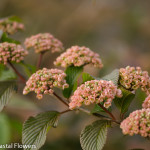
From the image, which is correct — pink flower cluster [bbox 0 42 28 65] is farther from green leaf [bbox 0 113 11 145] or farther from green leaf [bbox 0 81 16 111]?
green leaf [bbox 0 113 11 145]

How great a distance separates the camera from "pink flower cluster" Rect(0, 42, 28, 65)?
148 cm

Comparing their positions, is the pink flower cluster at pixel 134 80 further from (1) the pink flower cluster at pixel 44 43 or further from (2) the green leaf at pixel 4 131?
(2) the green leaf at pixel 4 131

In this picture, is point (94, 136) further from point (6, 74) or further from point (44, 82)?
point (6, 74)

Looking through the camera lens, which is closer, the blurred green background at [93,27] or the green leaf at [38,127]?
the green leaf at [38,127]

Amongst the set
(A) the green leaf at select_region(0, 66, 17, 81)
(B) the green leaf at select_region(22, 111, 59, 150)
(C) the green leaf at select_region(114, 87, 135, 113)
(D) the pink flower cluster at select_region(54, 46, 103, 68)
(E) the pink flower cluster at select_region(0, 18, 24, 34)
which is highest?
(E) the pink flower cluster at select_region(0, 18, 24, 34)

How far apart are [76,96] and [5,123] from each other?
1.65 meters

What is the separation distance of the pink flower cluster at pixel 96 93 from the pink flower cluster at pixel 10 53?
555 mm

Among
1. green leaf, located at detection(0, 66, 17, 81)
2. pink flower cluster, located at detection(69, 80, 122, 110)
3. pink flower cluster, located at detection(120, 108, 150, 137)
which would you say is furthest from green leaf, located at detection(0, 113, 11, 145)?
pink flower cluster, located at detection(120, 108, 150, 137)

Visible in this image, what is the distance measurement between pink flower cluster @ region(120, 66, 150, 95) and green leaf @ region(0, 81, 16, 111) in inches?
26.7

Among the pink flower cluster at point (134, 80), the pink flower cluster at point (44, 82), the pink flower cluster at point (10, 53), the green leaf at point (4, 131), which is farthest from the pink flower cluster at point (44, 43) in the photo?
the green leaf at point (4, 131)

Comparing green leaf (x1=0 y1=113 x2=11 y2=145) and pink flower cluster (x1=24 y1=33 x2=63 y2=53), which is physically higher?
pink flower cluster (x1=24 y1=33 x2=63 y2=53)

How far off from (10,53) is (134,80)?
75cm

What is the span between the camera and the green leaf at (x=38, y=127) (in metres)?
1.30

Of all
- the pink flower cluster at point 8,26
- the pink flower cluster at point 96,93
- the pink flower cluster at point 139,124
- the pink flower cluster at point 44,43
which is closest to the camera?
the pink flower cluster at point 139,124
